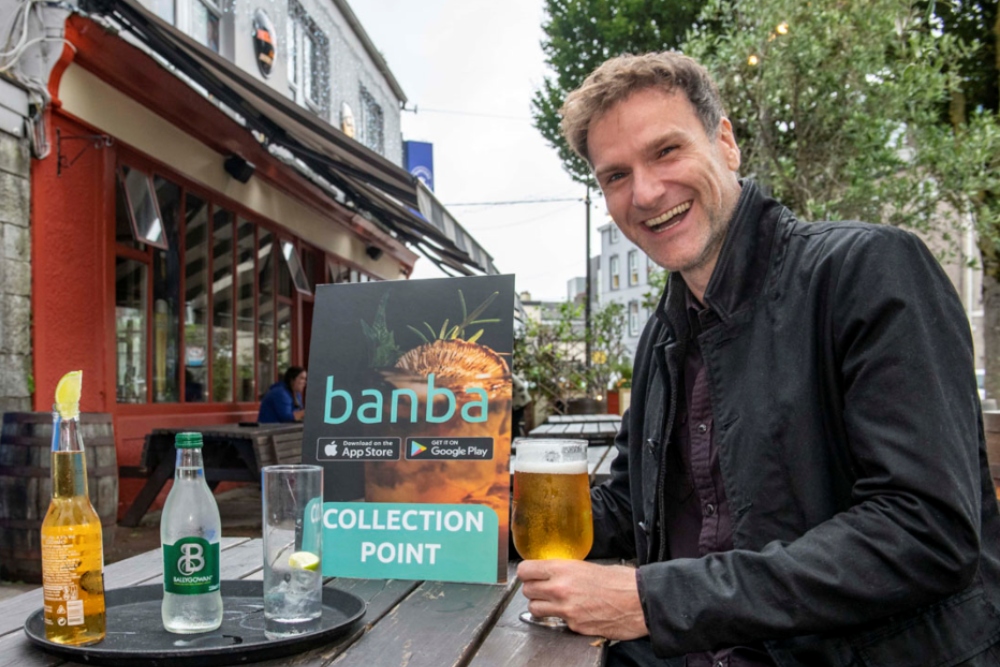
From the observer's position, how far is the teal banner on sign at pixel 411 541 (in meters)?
1.58

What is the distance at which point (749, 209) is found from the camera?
1616mm

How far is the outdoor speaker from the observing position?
855 centimetres

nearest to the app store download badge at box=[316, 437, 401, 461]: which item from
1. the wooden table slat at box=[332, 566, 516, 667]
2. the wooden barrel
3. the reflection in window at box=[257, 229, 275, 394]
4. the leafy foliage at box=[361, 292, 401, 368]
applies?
the leafy foliage at box=[361, 292, 401, 368]

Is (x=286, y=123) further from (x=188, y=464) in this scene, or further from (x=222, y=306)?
(x=188, y=464)

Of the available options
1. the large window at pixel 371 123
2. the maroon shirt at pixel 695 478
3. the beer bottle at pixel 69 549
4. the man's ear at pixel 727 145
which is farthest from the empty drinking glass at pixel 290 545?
the large window at pixel 371 123

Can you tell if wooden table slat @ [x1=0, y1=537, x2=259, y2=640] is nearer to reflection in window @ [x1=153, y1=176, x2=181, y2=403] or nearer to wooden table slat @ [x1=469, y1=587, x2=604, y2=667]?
wooden table slat @ [x1=469, y1=587, x2=604, y2=667]

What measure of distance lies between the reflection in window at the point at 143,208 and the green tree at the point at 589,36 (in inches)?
226

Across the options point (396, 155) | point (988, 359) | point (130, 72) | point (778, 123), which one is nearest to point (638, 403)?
point (130, 72)

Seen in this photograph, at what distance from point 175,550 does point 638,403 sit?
1.03m

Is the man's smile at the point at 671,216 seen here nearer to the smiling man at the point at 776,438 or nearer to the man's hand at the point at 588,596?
the smiling man at the point at 776,438

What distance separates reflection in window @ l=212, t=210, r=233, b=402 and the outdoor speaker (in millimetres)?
400

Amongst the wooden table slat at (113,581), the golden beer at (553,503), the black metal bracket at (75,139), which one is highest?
the black metal bracket at (75,139)

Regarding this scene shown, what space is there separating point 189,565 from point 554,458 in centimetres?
56

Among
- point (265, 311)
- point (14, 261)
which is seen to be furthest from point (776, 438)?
point (265, 311)
